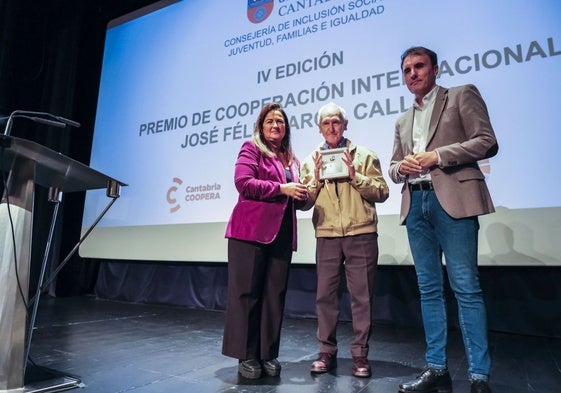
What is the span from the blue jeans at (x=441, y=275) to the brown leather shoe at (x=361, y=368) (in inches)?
9.7

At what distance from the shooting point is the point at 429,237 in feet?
4.59

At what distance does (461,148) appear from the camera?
130 centimetres

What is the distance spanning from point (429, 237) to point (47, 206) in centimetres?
414

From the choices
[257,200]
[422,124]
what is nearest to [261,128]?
[257,200]

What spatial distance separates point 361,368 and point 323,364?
0.15 metres

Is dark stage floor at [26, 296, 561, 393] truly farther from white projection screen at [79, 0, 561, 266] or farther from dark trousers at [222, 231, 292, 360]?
white projection screen at [79, 0, 561, 266]

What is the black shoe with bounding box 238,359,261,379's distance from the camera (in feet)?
4.82

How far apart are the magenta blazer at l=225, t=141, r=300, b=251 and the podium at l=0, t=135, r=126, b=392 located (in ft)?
1.79

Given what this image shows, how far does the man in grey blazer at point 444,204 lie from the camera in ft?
4.18

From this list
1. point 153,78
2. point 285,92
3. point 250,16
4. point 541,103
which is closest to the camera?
point 541,103

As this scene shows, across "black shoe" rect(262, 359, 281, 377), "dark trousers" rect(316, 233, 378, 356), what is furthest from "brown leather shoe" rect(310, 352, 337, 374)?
"black shoe" rect(262, 359, 281, 377)

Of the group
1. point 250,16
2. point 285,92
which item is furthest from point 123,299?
point 250,16

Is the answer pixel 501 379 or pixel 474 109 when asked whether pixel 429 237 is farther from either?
pixel 501 379

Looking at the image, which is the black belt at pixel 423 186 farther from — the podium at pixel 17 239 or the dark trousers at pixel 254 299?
the podium at pixel 17 239
